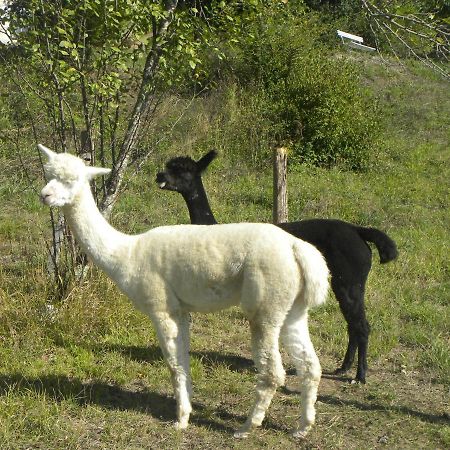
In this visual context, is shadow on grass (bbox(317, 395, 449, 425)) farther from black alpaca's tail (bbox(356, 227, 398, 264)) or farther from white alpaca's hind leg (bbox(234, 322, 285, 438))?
black alpaca's tail (bbox(356, 227, 398, 264))

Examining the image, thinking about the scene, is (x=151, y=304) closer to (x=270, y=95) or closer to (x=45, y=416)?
(x=45, y=416)

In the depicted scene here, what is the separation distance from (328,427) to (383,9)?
11.6 feet

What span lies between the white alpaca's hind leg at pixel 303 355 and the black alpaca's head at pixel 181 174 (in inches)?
80.4

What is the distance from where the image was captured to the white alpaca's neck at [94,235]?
4020 mm

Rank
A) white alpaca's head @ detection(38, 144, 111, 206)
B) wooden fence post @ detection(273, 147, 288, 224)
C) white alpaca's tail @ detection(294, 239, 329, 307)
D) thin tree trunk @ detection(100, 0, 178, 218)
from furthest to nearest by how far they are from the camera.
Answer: wooden fence post @ detection(273, 147, 288, 224) → thin tree trunk @ detection(100, 0, 178, 218) → white alpaca's head @ detection(38, 144, 111, 206) → white alpaca's tail @ detection(294, 239, 329, 307)

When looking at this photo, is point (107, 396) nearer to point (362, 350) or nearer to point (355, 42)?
point (362, 350)

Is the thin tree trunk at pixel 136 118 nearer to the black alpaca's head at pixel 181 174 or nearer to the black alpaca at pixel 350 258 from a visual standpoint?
the black alpaca's head at pixel 181 174

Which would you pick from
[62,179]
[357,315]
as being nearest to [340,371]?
[357,315]

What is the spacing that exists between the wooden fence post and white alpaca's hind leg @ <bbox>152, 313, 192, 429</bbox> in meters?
3.37

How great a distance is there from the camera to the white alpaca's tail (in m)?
3.74

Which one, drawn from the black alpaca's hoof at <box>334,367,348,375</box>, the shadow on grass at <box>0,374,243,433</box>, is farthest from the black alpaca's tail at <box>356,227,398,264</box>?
→ the shadow on grass at <box>0,374,243,433</box>

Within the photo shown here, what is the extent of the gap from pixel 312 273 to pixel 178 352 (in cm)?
109

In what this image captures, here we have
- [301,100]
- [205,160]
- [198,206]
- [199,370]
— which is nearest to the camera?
[199,370]

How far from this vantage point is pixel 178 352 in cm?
412
